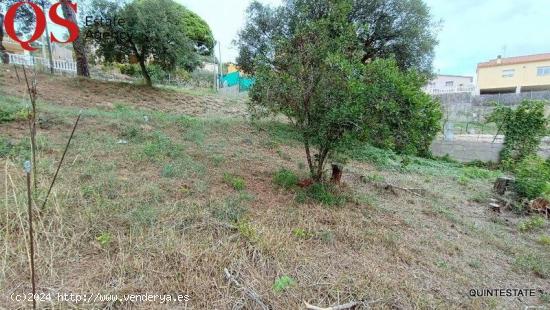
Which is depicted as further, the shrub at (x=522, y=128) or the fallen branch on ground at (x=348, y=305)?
the shrub at (x=522, y=128)

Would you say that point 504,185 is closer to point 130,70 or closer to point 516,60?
point 130,70

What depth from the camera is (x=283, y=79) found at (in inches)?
135

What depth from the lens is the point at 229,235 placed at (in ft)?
8.00

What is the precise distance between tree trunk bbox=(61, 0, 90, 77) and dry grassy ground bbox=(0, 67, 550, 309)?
15.4ft

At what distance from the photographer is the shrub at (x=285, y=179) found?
12.6 feet

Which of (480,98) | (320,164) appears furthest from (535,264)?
(480,98)

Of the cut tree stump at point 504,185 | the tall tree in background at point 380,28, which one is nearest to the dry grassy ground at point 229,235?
the cut tree stump at point 504,185

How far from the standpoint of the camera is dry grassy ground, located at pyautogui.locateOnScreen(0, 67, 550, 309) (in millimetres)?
1938

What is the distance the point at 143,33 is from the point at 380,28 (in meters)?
6.51

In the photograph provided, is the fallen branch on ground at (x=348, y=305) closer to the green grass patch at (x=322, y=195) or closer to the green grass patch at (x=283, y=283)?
the green grass patch at (x=283, y=283)

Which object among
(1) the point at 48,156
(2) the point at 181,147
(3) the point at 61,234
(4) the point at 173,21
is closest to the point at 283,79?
(2) the point at 181,147

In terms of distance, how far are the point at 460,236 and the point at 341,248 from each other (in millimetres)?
1682

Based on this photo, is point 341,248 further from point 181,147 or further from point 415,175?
point 415,175

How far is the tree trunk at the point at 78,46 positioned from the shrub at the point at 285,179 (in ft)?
26.0
